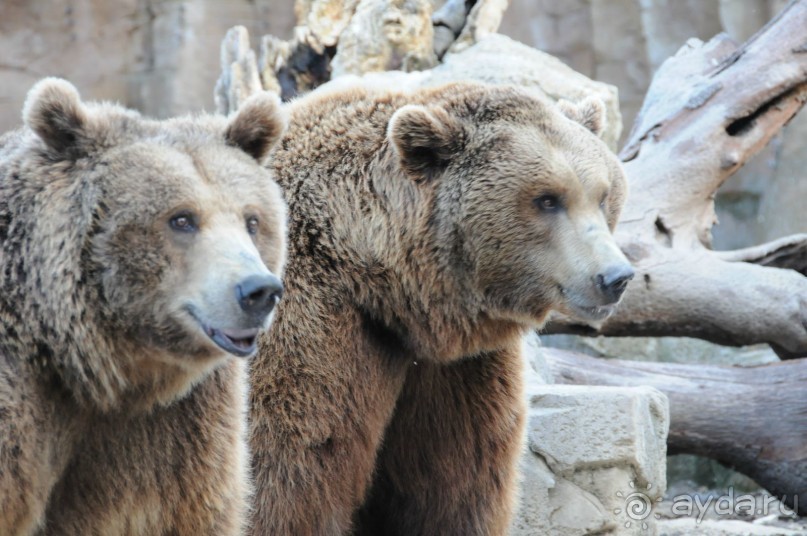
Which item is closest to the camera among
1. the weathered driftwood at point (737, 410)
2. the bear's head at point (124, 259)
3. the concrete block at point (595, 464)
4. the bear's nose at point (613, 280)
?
the bear's head at point (124, 259)

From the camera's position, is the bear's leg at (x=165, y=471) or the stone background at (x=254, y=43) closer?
the bear's leg at (x=165, y=471)

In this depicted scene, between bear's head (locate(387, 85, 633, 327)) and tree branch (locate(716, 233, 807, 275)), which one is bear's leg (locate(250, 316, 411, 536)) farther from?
tree branch (locate(716, 233, 807, 275))

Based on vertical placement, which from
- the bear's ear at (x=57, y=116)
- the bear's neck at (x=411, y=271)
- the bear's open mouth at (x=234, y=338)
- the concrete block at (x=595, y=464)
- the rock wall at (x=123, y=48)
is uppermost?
the bear's ear at (x=57, y=116)

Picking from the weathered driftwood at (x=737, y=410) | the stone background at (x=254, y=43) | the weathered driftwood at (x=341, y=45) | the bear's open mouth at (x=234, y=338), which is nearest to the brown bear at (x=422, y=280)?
the bear's open mouth at (x=234, y=338)

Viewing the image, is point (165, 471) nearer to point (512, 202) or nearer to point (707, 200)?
point (512, 202)

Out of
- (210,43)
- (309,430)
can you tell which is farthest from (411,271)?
(210,43)

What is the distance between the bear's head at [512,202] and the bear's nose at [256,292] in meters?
1.47

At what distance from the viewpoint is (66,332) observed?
3.47m

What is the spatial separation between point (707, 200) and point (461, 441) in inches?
170

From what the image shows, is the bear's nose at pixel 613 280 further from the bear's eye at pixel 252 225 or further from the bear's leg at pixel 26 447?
the bear's leg at pixel 26 447

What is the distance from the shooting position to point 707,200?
860 cm

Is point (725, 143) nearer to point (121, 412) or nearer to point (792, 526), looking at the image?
point (792, 526)

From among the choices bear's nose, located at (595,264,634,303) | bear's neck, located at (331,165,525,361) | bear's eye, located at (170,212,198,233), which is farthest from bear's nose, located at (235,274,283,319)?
bear's nose, located at (595,264,634,303)

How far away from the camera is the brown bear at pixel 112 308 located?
342 centimetres
